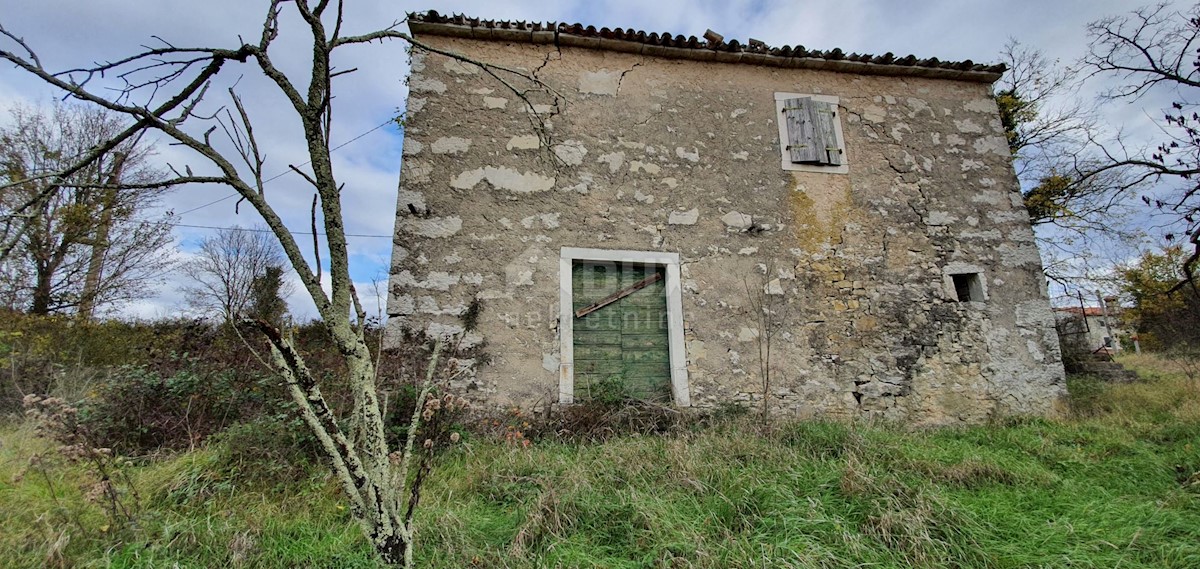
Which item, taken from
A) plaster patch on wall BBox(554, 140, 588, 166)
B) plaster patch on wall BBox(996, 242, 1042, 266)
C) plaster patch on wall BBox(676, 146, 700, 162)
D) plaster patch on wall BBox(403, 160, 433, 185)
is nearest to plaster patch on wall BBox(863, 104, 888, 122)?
plaster patch on wall BBox(996, 242, 1042, 266)

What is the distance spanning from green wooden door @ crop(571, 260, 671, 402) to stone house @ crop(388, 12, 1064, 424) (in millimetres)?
22

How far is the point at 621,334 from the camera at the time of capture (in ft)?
16.4

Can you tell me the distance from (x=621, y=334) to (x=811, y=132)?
3.35 m

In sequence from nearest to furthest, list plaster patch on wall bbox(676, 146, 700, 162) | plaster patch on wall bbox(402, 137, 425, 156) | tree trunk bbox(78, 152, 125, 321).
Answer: plaster patch on wall bbox(402, 137, 425, 156)
plaster patch on wall bbox(676, 146, 700, 162)
tree trunk bbox(78, 152, 125, 321)

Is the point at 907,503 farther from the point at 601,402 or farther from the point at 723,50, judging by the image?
the point at 723,50

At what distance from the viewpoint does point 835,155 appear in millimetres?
5742

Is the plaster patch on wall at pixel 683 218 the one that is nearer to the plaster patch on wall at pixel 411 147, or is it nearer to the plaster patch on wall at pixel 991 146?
the plaster patch on wall at pixel 411 147

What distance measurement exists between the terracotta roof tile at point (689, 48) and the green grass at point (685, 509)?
14.1 ft

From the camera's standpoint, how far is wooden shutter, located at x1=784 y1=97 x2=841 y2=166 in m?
5.66

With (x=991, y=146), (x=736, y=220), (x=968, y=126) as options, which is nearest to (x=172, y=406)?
(x=736, y=220)

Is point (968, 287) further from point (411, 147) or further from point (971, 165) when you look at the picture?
point (411, 147)

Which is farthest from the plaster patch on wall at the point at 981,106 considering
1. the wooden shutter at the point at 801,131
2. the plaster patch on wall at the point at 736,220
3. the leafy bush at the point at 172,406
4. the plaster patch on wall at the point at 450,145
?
the leafy bush at the point at 172,406

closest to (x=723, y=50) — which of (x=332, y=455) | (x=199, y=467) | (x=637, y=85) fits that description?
(x=637, y=85)

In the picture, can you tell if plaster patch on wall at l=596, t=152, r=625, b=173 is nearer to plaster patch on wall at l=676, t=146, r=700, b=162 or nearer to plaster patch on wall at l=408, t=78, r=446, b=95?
plaster patch on wall at l=676, t=146, r=700, b=162
